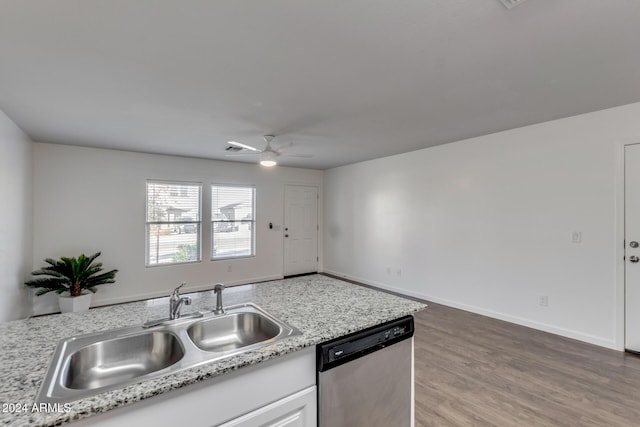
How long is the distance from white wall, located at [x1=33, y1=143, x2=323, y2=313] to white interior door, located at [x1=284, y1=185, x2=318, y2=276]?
999mm

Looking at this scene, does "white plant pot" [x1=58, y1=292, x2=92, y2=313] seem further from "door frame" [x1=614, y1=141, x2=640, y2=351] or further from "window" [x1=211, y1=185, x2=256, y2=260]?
"door frame" [x1=614, y1=141, x2=640, y2=351]

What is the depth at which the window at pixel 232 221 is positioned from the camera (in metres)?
5.36

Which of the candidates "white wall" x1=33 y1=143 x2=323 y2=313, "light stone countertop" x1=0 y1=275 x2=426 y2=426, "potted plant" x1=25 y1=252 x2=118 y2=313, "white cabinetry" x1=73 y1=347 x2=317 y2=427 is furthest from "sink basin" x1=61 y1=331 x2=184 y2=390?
"white wall" x1=33 y1=143 x2=323 y2=313

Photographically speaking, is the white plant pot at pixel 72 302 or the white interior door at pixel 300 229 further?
the white interior door at pixel 300 229

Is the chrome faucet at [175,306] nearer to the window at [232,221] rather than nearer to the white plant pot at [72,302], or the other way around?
the white plant pot at [72,302]

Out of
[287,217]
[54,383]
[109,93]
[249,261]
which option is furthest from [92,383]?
[287,217]

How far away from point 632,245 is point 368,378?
3.10 meters

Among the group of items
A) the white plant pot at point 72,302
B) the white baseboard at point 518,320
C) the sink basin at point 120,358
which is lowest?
the white baseboard at point 518,320

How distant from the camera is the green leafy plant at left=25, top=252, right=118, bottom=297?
3.70 m

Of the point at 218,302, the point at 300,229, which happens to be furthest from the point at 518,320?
the point at 300,229

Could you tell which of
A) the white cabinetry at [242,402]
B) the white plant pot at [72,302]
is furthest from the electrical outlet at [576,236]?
the white plant pot at [72,302]

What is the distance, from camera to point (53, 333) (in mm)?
1270

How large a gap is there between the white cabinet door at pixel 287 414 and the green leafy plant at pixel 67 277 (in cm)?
395

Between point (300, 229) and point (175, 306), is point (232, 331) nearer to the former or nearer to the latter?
point (175, 306)
